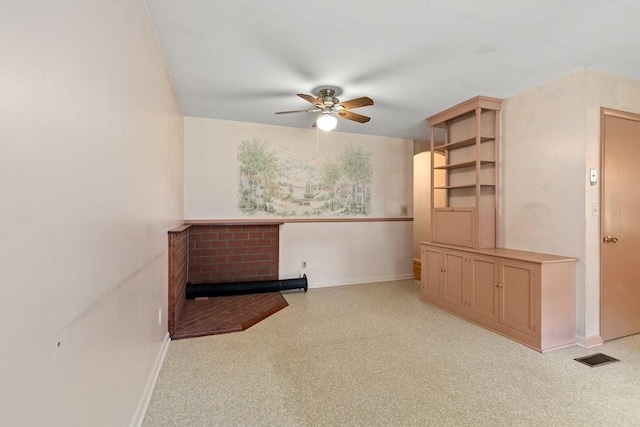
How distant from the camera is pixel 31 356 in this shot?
2.52 ft

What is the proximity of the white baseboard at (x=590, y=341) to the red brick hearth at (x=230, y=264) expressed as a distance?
310 cm

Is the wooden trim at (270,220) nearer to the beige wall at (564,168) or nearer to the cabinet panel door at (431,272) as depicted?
the cabinet panel door at (431,272)

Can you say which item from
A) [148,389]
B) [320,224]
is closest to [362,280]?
[320,224]

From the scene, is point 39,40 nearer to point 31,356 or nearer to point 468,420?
point 31,356

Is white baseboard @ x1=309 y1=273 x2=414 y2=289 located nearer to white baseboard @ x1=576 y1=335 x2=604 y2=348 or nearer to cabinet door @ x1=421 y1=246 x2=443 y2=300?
cabinet door @ x1=421 y1=246 x2=443 y2=300

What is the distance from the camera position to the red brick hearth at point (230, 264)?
11.8ft

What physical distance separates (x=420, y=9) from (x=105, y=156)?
2071mm

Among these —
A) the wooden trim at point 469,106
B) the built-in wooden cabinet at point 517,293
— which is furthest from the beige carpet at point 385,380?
the wooden trim at point 469,106

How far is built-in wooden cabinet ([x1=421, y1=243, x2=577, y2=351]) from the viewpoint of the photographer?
2725 mm

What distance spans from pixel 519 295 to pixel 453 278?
841 mm

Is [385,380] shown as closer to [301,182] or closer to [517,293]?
[517,293]

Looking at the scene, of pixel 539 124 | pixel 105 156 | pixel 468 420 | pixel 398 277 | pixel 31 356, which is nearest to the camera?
pixel 31 356

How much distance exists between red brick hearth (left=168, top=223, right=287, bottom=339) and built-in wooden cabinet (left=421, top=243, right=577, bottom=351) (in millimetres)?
2236

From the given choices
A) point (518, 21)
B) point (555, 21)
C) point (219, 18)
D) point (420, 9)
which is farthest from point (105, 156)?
point (555, 21)
